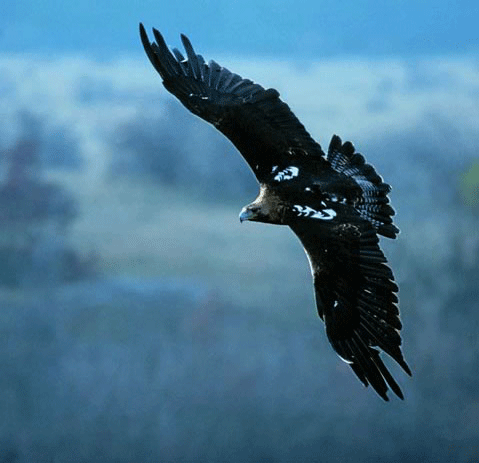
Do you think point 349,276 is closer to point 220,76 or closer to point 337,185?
point 337,185

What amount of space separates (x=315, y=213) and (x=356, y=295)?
0.89m

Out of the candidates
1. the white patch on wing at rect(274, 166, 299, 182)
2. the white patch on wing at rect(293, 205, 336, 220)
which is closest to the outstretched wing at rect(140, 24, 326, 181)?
the white patch on wing at rect(274, 166, 299, 182)

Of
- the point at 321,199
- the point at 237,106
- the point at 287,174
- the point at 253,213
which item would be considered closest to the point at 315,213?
the point at 321,199

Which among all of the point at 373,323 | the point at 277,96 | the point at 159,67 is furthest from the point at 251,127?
the point at 373,323

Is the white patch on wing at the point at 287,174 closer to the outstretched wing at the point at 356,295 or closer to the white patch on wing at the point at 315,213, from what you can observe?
the white patch on wing at the point at 315,213

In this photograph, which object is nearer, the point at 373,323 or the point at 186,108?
the point at 373,323

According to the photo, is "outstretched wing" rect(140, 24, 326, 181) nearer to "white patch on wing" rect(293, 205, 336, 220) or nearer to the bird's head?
the bird's head

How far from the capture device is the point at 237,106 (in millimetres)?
13195

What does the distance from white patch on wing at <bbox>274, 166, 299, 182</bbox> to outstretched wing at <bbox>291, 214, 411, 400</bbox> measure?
0.80m

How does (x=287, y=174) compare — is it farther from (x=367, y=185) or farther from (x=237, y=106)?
(x=237, y=106)

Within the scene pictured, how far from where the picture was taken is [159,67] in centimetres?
1356

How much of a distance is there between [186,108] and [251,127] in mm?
790

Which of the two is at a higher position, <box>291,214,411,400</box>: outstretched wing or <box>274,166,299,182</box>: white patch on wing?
<box>274,166,299,182</box>: white patch on wing

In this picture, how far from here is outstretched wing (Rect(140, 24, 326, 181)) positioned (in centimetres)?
1290
